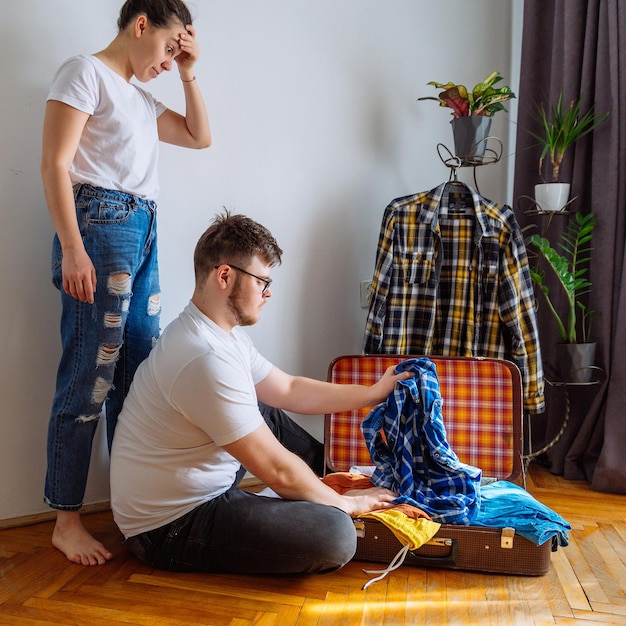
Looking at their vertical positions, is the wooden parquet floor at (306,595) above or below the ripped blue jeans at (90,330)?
below

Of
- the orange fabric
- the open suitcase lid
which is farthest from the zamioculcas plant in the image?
the orange fabric

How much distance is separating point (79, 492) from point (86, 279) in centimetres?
58

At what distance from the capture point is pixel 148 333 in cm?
199

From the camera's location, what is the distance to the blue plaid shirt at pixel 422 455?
5.74ft

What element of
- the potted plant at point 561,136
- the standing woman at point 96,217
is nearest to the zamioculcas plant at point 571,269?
the potted plant at point 561,136

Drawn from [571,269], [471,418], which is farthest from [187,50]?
[571,269]

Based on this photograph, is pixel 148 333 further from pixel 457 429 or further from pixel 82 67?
pixel 457 429

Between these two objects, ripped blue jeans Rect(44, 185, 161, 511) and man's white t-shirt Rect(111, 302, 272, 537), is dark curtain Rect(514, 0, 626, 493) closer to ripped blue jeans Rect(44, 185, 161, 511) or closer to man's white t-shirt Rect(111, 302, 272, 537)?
man's white t-shirt Rect(111, 302, 272, 537)

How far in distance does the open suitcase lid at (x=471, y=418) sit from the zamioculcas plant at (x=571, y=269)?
465mm

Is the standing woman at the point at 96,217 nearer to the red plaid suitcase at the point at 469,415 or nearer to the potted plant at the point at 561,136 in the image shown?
the red plaid suitcase at the point at 469,415

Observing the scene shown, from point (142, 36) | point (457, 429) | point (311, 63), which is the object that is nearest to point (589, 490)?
point (457, 429)

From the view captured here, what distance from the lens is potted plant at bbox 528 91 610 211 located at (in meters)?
2.48

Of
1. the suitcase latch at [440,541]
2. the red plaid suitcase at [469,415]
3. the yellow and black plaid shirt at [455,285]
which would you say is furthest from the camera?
the yellow and black plaid shirt at [455,285]

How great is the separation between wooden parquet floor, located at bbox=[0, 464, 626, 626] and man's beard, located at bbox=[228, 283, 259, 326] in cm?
62
